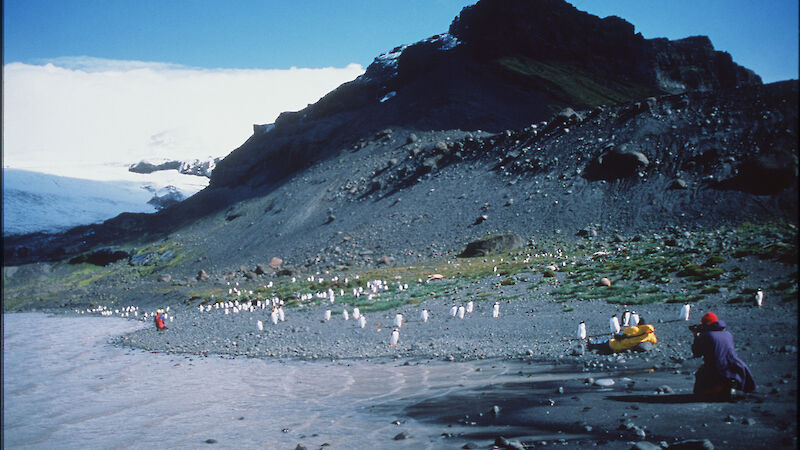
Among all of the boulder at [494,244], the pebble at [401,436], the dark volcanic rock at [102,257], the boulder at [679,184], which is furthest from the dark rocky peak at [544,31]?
the pebble at [401,436]

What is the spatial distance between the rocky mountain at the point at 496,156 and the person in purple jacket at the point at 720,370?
6563 millimetres

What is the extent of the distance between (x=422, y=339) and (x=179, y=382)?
7.92 m

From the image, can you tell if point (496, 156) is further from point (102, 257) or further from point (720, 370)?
point (102, 257)

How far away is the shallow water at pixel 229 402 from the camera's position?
8875mm

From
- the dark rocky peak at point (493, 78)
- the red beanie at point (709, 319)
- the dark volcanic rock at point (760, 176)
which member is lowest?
the red beanie at point (709, 319)

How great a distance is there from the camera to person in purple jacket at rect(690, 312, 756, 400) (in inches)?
273

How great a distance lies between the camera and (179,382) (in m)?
14.4

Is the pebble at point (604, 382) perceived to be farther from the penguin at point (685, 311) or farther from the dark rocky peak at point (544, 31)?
the dark rocky peak at point (544, 31)

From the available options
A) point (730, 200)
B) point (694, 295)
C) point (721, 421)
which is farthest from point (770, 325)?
point (730, 200)

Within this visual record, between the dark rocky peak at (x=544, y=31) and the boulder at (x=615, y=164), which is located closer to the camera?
the boulder at (x=615, y=164)

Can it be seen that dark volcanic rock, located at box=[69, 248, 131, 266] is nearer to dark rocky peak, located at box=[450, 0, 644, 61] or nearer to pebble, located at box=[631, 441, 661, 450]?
dark rocky peak, located at box=[450, 0, 644, 61]

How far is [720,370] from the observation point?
6945 mm

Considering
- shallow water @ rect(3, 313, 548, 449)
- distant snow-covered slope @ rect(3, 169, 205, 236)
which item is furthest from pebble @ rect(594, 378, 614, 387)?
distant snow-covered slope @ rect(3, 169, 205, 236)

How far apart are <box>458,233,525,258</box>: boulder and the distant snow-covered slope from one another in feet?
477
